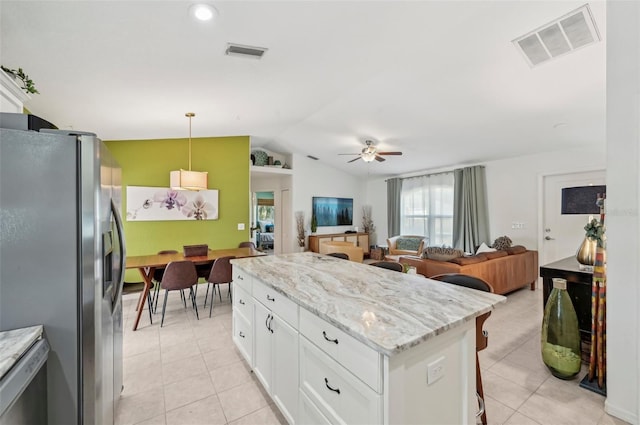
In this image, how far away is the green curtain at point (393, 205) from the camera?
748 centimetres

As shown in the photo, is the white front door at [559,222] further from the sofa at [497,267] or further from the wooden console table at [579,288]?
the wooden console table at [579,288]

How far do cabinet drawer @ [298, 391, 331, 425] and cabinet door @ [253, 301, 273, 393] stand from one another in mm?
412

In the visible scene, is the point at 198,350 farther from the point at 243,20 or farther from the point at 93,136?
the point at 243,20

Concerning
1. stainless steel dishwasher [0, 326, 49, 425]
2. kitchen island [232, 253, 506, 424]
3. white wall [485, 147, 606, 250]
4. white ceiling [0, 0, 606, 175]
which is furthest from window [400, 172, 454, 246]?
stainless steel dishwasher [0, 326, 49, 425]

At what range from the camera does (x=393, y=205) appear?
7.60m

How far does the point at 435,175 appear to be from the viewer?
21.8 feet

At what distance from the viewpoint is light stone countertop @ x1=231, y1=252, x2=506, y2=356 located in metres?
1.06

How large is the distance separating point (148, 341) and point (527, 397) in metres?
3.37

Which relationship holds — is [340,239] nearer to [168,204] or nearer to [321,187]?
[321,187]

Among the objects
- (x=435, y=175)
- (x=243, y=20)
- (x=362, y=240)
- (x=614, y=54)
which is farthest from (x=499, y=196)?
(x=243, y=20)

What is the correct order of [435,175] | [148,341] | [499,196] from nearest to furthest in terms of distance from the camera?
[148,341], [499,196], [435,175]

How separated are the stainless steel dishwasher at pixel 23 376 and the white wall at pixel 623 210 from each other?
2.99 meters

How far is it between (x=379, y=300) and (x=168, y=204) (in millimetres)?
4736

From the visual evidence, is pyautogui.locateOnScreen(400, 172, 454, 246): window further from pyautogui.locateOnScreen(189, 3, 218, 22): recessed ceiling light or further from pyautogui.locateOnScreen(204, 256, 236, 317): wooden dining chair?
pyautogui.locateOnScreen(189, 3, 218, 22): recessed ceiling light
